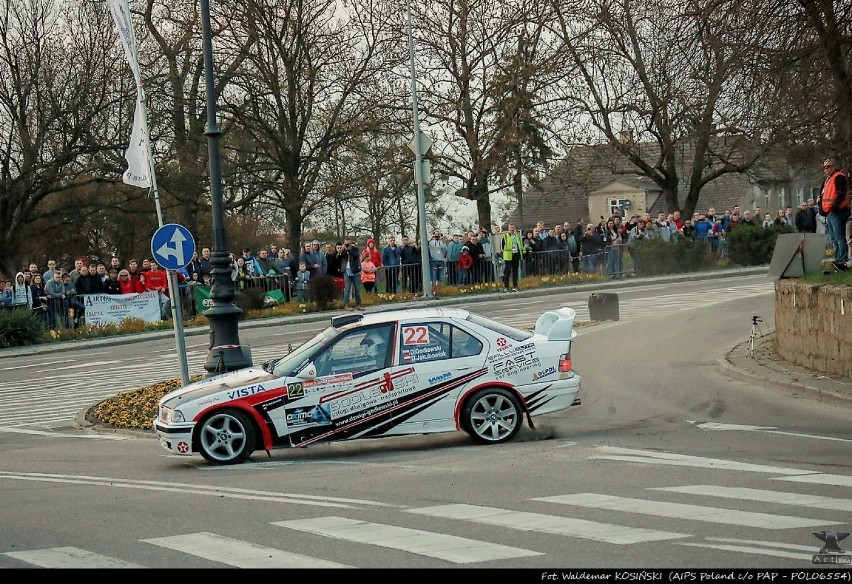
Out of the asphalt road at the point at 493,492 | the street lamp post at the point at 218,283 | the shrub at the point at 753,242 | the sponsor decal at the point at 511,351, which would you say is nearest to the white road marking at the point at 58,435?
the asphalt road at the point at 493,492

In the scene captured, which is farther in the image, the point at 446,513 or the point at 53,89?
the point at 53,89

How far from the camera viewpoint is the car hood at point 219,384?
523 inches

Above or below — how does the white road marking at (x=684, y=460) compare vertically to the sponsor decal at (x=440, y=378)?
below

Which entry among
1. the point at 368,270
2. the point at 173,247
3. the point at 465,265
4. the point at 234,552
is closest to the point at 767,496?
the point at 234,552

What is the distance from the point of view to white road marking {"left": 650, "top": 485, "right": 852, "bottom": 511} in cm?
898

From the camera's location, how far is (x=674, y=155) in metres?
53.6

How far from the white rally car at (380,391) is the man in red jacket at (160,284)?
67.6 ft

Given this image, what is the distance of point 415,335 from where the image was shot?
13500 mm

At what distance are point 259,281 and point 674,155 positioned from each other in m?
24.1

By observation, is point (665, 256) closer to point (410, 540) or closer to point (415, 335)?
point (415, 335)

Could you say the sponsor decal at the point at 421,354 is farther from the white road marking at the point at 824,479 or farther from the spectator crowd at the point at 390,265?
the spectator crowd at the point at 390,265

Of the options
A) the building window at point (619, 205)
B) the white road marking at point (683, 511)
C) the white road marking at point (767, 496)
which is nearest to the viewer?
the white road marking at point (683, 511)

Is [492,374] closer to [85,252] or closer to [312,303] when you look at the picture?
[312,303]
